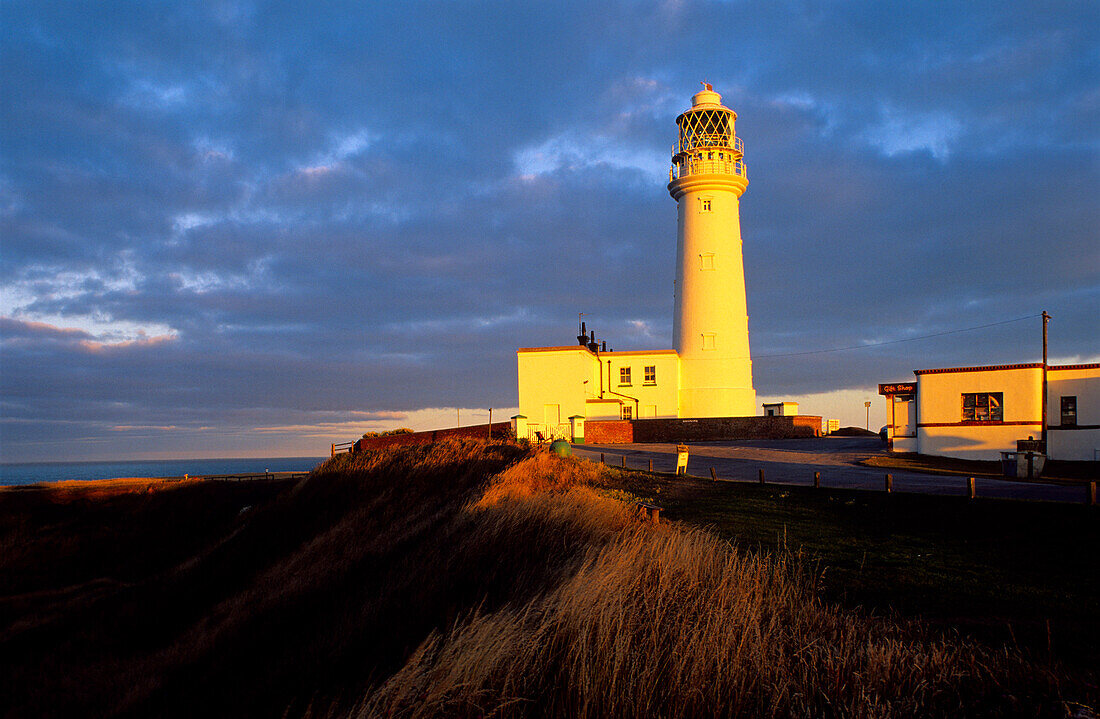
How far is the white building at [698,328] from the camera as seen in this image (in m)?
36.7

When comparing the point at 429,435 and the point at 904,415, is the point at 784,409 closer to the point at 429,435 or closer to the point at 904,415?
the point at 904,415

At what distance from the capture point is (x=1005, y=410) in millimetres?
25781

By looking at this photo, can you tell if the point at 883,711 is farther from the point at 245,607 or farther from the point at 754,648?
the point at 245,607

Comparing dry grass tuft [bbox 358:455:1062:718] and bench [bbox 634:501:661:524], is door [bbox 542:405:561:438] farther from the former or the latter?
dry grass tuft [bbox 358:455:1062:718]

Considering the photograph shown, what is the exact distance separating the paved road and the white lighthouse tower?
3.94 meters

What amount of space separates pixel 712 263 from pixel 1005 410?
1584 centimetres

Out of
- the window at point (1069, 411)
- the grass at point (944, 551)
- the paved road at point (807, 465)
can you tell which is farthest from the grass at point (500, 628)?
the window at point (1069, 411)

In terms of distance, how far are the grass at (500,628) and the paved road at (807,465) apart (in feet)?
14.9

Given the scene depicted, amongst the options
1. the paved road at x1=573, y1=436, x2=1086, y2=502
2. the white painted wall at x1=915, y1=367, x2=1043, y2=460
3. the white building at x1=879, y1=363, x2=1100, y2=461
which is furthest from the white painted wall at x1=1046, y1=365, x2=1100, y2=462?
the paved road at x1=573, y1=436, x2=1086, y2=502

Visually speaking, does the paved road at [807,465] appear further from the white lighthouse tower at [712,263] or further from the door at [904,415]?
the white lighthouse tower at [712,263]

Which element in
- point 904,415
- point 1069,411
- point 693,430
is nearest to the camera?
point 1069,411

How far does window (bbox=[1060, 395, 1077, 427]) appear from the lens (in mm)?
26016

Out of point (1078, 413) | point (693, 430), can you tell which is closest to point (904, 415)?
point (1078, 413)

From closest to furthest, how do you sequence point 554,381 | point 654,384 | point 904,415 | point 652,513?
point 652,513 → point 904,415 → point 554,381 → point 654,384
